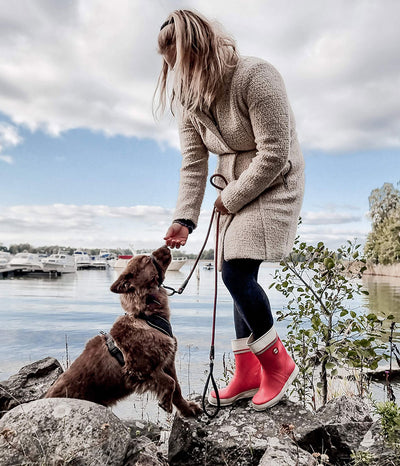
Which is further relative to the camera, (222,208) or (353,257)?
(353,257)

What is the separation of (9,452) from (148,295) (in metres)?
1.04

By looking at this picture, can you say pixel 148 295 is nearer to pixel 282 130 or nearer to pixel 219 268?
pixel 219 268

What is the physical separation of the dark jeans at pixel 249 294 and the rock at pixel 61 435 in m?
0.92

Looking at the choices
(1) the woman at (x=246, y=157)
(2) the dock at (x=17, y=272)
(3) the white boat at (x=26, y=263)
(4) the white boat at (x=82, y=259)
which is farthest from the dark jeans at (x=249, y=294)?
(4) the white boat at (x=82, y=259)

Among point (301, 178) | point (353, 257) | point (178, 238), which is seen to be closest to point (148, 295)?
point (178, 238)

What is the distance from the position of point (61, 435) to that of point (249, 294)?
1.21 metres

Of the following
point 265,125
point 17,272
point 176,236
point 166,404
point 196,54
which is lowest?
point 17,272

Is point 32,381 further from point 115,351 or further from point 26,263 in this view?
point 26,263

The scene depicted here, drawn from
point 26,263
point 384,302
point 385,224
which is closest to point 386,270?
point 385,224

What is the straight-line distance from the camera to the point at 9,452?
2.08 meters

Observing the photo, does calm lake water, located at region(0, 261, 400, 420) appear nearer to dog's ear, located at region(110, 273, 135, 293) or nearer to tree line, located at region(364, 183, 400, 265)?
dog's ear, located at region(110, 273, 135, 293)

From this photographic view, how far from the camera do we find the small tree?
3232 mm

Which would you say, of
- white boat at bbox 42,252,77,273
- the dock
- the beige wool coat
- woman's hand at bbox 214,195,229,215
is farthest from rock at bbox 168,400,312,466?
white boat at bbox 42,252,77,273

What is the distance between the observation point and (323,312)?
3.56m
